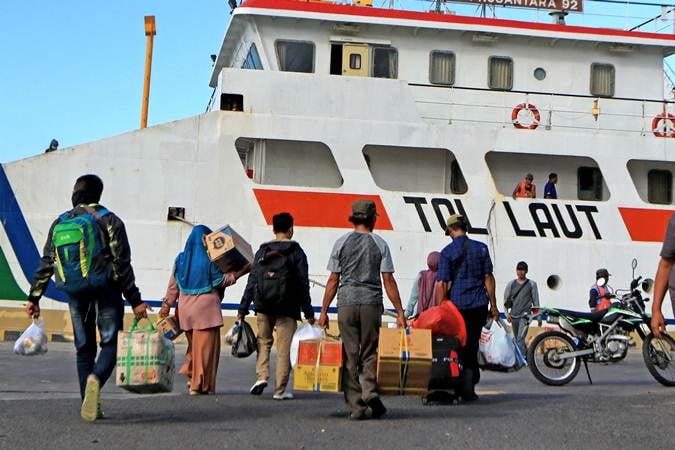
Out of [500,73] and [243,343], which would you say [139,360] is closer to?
[243,343]

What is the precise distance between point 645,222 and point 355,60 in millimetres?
5486

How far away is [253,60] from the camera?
715 inches

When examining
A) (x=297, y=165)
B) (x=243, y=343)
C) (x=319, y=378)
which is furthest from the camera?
(x=297, y=165)

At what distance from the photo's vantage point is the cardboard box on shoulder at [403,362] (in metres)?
7.60

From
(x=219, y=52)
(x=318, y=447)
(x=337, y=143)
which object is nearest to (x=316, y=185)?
(x=337, y=143)

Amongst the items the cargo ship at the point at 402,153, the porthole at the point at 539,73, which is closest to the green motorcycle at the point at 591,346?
the cargo ship at the point at 402,153

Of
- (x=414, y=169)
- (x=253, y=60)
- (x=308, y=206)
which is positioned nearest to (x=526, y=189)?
(x=414, y=169)

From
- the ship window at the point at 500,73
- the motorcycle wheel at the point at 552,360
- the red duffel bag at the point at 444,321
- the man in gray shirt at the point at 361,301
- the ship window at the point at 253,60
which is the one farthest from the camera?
the ship window at the point at 500,73

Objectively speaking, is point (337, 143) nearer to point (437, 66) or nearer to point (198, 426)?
point (437, 66)

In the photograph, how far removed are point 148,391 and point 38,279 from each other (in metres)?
1.04

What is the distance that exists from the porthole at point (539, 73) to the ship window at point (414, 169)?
7.55ft

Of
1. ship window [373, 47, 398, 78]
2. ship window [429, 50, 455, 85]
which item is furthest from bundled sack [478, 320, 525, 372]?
ship window [429, 50, 455, 85]

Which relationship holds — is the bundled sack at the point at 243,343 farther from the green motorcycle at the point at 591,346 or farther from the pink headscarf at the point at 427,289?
the green motorcycle at the point at 591,346

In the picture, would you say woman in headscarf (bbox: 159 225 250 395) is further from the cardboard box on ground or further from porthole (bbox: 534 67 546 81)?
porthole (bbox: 534 67 546 81)
